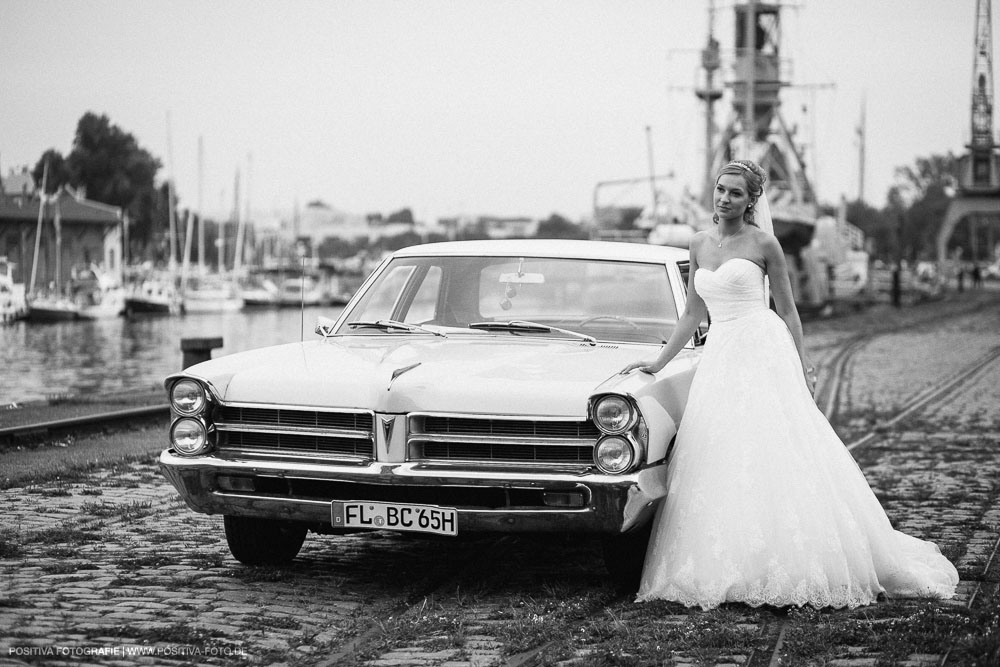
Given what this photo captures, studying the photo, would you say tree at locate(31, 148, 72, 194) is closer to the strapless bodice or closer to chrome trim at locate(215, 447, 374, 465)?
chrome trim at locate(215, 447, 374, 465)

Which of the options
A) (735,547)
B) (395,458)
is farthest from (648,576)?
(395,458)

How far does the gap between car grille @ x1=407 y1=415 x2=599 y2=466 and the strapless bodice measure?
1.06m

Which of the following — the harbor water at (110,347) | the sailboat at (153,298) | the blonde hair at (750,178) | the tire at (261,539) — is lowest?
the harbor water at (110,347)

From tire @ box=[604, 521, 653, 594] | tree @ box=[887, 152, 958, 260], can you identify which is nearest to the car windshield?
tire @ box=[604, 521, 653, 594]

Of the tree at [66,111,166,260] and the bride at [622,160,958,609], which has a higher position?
the tree at [66,111,166,260]

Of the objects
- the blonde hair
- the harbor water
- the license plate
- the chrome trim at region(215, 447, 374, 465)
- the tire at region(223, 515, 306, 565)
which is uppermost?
the blonde hair

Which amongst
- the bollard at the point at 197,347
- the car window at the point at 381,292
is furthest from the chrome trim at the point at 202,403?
Answer: the bollard at the point at 197,347

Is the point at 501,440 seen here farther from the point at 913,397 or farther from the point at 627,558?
the point at 913,397

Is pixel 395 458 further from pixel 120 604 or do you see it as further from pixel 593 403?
pixel 120 604

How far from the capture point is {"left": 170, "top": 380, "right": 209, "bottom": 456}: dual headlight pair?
6.21 metres

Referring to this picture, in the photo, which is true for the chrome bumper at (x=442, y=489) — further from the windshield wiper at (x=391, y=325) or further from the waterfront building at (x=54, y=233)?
the waterfront building at (x=54, y=233)

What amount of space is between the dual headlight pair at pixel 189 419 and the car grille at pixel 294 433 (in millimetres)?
76

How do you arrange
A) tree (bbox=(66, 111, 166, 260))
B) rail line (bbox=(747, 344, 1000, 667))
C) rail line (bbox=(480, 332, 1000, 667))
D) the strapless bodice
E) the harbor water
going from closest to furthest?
rail line (bbox=(480, 332, 1000, 667)) < rail line (bbox=(747, 344, 1000, 667)) < the strapless bodice < the harbor water < tree (bbox=(66, 111, 166, 260))

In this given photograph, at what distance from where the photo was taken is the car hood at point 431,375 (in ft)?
19.2
